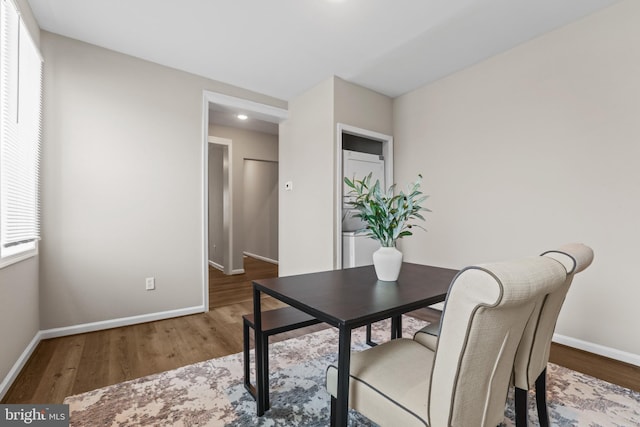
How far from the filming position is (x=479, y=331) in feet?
2.53

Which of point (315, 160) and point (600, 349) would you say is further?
point (315, 160)

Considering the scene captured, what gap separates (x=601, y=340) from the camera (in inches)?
89.3

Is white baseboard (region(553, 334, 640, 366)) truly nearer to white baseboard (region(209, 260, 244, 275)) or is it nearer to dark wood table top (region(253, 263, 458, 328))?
dark wood table top (region(253, 263, 458, 328))

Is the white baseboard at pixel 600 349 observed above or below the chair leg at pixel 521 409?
below

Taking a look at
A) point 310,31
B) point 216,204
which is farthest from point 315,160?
point 216,204

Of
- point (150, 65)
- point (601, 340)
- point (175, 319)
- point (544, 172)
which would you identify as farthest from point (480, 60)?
point (175, 319)

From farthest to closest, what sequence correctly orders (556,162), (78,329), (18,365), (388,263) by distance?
1. (78,329)
2. (556,162)
3. (18,365)
4. (388,263)

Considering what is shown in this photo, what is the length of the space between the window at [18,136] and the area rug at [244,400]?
101 cm

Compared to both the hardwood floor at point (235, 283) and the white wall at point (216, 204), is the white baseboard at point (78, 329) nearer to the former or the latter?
the hardwood floor at point (235, 283)

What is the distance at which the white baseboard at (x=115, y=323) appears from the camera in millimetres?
2543

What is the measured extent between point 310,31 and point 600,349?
11.1 ft

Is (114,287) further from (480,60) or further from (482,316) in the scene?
(480,60)

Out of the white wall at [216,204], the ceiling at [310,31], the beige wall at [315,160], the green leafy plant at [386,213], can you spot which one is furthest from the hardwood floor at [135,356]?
the white wall at [216,204]

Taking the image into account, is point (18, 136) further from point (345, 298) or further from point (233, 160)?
point (233, 160)
